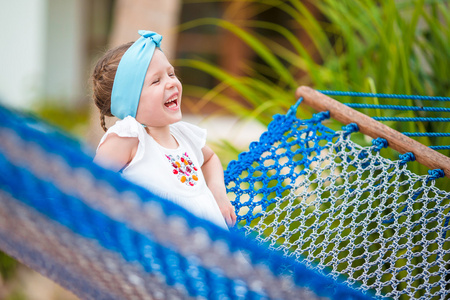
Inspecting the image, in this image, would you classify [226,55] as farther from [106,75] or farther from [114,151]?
[114,151]

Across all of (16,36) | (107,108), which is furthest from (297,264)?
(16,36)

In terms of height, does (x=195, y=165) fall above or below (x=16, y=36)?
above

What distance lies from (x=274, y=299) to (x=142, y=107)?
1.66 feet

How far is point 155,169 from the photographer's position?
1.18m

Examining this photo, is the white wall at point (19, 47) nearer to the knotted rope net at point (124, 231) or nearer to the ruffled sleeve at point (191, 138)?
the ruffled sleeve at point (191, 138)

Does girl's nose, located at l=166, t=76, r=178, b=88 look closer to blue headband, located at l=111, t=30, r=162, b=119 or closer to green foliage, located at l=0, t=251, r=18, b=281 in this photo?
blue headband, located at l=111, t=30, r=162, b=119

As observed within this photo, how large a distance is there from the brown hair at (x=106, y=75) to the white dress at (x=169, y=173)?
0.10 meters

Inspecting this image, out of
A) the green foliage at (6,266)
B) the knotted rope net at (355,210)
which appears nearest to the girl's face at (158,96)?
the knotted rope net at (355,210)

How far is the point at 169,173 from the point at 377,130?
1.74 ft

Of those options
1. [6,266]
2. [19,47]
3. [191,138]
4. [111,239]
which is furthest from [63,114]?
[111,239]

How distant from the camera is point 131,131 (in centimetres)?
114

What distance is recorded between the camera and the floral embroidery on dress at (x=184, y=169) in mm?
1219

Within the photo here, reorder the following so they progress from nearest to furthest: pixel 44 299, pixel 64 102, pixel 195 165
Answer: pixel 195 165, pixel 44 299, pixel 64 102

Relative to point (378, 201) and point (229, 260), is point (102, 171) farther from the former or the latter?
point (378, 201)
